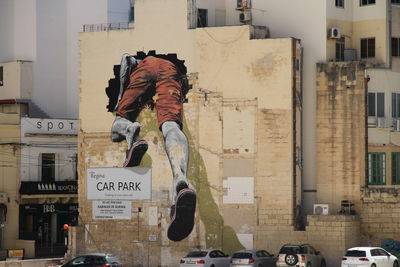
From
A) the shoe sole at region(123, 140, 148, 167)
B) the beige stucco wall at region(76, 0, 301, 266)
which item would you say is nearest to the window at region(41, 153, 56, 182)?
the beige stucco wall at region(76, 0, 301, 266)

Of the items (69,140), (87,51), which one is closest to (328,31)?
(87,51)

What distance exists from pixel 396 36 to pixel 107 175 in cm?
1828

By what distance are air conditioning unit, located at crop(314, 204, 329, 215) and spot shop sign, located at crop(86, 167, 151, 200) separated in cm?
1005

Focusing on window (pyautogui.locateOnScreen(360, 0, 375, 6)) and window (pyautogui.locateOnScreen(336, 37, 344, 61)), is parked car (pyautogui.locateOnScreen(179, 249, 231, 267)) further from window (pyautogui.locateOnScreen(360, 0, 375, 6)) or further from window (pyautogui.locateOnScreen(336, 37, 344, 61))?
window (pyautogui.locateOnScreen(360, 0, 375, 6))

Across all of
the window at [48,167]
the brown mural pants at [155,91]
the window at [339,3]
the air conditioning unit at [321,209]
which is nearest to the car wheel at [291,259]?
the air conditioning unit at [321,209]

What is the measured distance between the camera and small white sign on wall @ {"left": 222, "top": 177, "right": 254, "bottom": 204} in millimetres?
63000

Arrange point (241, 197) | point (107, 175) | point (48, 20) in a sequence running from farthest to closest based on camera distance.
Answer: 1. point (48, 20)
2. point (107, 175)
3. point (241, 197)

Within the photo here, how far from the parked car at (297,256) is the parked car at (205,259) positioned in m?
3.60

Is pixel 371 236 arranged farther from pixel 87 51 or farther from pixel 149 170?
pixel 87 51

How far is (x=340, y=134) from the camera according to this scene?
6247 centimetres

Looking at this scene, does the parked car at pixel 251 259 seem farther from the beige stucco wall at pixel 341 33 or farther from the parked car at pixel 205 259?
the beige stucco wall at pixel 341 33

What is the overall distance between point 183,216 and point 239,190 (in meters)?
3.85

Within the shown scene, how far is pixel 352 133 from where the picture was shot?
62312 mm

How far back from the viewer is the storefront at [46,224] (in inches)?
3039
